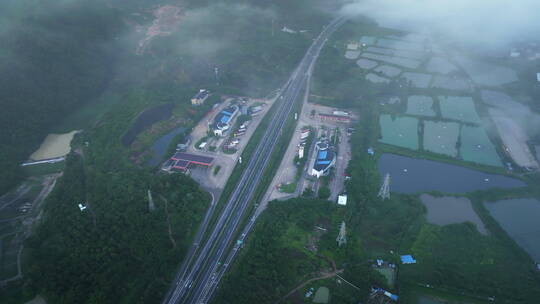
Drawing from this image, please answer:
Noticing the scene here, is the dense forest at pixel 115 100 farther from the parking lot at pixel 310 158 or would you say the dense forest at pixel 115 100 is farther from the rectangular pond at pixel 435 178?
the rectangular pond at pixel 435 178

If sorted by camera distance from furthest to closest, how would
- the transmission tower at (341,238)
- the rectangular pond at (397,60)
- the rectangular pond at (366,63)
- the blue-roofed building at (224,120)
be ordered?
the rectangular pond at (397,60) < the rectangular pond at (366,63) < the blue-roofed building at (224,120) < the transmission tower at (341,238)

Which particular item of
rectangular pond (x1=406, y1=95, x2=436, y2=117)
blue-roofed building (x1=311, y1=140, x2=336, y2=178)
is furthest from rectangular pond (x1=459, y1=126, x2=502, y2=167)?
blue-roofed building (x1=311, y1=140, x2=336, y2=178)

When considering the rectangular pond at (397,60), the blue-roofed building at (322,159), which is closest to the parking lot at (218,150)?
the blue-roofed building at (322,159)

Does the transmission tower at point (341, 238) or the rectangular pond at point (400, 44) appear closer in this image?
the transmission tower at point (341, 238)

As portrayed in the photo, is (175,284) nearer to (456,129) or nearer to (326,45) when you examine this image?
(456,129)

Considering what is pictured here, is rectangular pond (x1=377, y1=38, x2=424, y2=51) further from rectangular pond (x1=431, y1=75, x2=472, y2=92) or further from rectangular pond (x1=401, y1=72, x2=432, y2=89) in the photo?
rectangular pond (x1=431, y1=75, x2=472, y2=92)

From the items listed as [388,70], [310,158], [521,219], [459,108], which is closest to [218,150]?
[310,158]

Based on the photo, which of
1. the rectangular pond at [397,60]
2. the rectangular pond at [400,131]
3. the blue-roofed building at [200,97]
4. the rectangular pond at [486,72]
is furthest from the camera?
the rectangular pond at [397,60]
